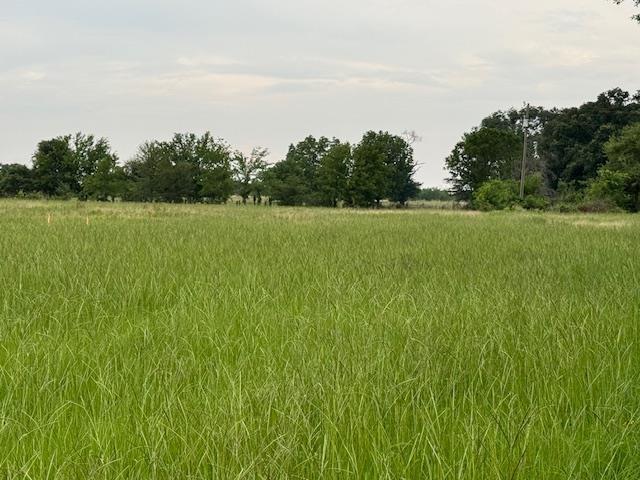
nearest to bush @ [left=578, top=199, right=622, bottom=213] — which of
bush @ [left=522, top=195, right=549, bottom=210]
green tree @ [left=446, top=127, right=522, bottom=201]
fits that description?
bush @ [left=522, top=195, right=549, bottom=210]

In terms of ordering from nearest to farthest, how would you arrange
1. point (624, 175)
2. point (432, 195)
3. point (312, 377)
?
point (312, 377) → point (624, 175) → point (432, 195)

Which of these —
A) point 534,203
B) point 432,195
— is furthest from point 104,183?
point 432,195

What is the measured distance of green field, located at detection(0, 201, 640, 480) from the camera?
1963 millimetres

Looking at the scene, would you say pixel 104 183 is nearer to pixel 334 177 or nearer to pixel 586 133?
pixel 334 177

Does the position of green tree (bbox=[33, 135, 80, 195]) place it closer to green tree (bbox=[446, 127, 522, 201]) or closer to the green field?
green tree (bbox=[446, 127, 522, 201])

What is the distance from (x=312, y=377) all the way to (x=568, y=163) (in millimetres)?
65228

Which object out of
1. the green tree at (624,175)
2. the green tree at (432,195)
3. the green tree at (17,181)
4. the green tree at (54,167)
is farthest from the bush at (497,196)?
the green tree at (432,195)

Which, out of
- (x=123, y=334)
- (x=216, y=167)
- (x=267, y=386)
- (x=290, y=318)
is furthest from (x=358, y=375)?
(x=216, y=167)

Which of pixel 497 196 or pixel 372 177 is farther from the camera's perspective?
pixel 372 177

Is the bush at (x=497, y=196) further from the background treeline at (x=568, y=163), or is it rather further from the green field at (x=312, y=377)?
the green field at (x=312, y=377)

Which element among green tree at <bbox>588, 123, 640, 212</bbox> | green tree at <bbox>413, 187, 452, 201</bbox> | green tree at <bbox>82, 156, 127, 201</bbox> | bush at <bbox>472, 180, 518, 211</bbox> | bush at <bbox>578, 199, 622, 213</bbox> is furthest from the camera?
green tree at <bbox>413, 187, 452, 201</bbox>

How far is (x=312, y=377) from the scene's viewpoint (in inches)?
107

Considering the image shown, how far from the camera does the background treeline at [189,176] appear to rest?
61219 mm

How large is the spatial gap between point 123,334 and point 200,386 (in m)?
1.31
